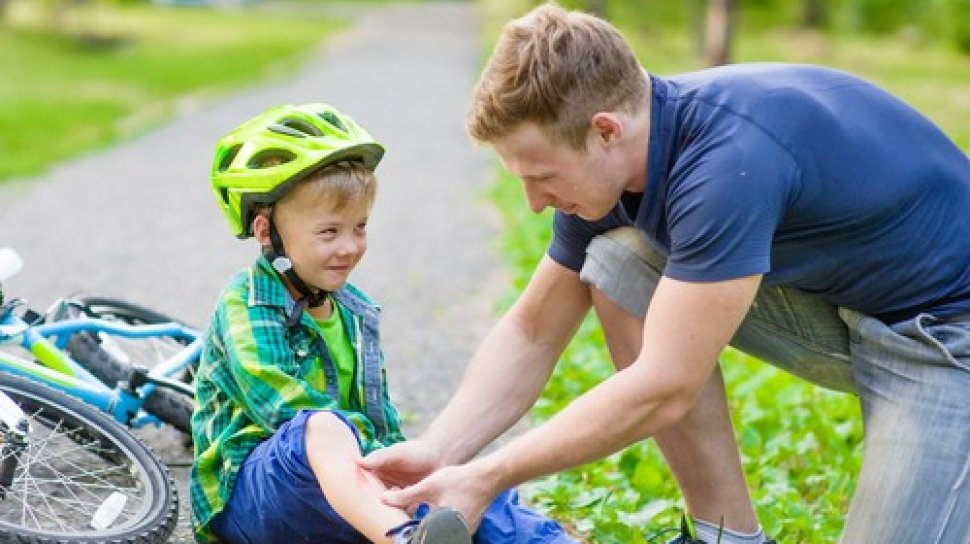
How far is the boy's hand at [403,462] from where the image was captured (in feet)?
11.1

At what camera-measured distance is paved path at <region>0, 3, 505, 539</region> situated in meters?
6.68

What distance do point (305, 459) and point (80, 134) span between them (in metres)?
12.2

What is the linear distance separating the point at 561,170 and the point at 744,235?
0.42 m

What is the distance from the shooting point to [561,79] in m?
3.08

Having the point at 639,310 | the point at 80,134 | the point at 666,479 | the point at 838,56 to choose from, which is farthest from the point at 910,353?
the point at 838,56

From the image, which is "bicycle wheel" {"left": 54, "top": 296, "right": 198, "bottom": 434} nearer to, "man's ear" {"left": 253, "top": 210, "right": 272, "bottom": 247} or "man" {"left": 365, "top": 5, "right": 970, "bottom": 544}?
"man's ear" {"left": 253, "top": 210, "right": 272, "bottom": 247}

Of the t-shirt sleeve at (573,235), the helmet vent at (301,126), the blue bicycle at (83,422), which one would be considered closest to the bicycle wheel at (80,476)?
the blue bicycle at (83,422)

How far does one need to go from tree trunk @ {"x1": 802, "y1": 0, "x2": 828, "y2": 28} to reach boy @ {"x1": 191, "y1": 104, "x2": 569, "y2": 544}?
38.5 m

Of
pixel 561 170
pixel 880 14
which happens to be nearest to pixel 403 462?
pixel 561 170

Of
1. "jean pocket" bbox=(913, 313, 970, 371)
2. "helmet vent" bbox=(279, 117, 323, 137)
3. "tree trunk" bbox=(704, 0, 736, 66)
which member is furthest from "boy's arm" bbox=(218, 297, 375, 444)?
"tree trunk" bbox=(704, 0, 736, 66)

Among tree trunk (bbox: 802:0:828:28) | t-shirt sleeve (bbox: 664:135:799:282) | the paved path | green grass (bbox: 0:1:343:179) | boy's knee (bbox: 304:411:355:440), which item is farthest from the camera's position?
tree trunk (bbox: 802:0:828:28)

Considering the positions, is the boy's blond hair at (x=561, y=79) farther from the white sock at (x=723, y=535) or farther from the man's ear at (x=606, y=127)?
the white sock at (x=723, y=535)

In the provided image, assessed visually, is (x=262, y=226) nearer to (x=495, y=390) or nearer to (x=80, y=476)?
(x=495, y=390)

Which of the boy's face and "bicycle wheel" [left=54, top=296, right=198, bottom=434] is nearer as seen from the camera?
the boy's face
